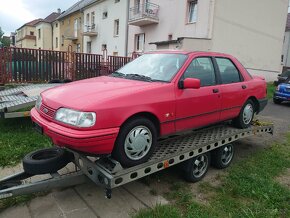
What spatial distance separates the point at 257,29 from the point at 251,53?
6.04 feet

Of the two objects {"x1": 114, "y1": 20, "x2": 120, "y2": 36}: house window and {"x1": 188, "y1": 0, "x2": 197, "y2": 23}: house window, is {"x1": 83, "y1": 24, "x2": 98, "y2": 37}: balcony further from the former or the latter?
{"x1": 188, "y1": 0, "x2": 197, "y2": 23}: house window

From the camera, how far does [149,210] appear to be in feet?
10.9

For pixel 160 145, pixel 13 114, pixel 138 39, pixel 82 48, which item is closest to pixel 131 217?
pixel 160 145

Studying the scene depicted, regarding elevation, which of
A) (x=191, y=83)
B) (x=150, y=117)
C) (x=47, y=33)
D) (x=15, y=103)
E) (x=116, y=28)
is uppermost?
(x=47, y=33)

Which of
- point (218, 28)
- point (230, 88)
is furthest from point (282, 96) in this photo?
point (230, 88)

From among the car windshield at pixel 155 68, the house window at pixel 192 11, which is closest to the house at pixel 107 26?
the house window at pixel 192 11

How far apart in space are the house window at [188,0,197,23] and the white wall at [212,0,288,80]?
5.72ft

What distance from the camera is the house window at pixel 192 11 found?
58.3ft

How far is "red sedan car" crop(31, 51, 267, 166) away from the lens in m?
2.99

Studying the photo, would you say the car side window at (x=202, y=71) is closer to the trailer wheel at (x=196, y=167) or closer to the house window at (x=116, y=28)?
the trailer wheel at (x=196, y=167)

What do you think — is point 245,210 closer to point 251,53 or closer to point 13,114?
point 13,114

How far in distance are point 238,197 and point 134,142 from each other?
1.76 meters

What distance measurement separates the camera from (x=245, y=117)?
5.44 metres

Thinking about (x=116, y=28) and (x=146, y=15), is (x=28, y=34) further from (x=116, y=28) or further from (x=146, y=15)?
(x=146, y=15)
